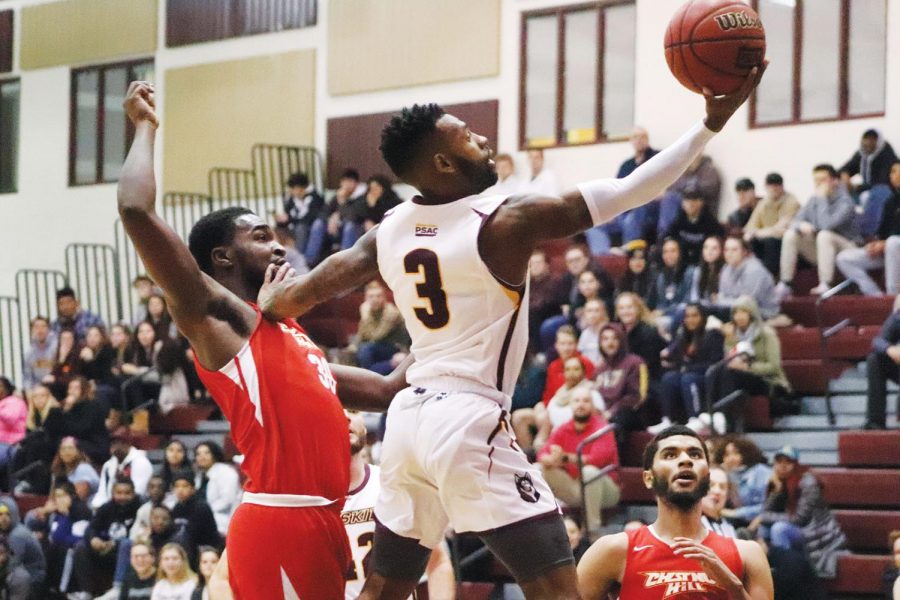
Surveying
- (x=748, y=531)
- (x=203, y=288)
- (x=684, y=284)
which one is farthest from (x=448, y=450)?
(x=684, y=284)

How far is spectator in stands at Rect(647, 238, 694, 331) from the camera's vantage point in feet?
46.6

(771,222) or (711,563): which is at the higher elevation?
(771,222)

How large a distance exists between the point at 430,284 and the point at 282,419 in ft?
2.23

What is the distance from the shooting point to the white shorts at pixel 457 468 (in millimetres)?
4961

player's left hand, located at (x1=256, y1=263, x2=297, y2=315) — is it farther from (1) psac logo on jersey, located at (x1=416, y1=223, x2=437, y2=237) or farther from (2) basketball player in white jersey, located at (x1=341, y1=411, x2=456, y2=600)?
(2) basketball player in white jersey, located at (x1=341, y1=411, x2=456, y2=600)

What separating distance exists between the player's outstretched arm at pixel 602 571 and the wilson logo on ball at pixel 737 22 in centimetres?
212

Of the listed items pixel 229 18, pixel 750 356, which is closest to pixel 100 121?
pixel 229 18

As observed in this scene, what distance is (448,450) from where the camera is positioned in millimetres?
4965

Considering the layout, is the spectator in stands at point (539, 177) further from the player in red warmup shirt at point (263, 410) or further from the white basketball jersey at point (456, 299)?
the white basketball jersey at point (456, 299)

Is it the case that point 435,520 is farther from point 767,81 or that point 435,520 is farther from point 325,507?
point 767,81

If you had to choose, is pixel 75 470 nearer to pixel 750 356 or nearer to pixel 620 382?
pixel 620 382

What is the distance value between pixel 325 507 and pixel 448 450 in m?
0.51

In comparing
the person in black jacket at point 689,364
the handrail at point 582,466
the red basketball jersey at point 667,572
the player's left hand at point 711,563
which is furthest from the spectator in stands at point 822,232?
the player's left hand at point 711,563

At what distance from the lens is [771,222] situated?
14.9 meters
